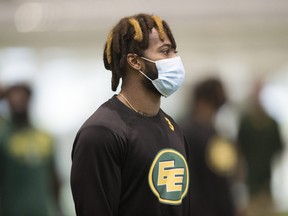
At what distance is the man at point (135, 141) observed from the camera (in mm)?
3566

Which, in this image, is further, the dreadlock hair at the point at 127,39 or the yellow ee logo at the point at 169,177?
the dreadlock hair at the point at 127,39

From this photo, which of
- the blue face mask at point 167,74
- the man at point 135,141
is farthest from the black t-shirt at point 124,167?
the blue face mask at point 167,74

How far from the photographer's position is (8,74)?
1146cm

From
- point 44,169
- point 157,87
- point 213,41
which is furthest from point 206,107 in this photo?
point 213,41

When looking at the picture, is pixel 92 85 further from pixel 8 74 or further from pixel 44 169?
pixel 44 169

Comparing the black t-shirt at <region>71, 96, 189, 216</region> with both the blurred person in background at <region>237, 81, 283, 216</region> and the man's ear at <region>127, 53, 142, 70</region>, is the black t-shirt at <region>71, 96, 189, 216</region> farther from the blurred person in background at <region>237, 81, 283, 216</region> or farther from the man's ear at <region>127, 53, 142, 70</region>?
the blurred person in background at <region>237, 81, 283, 216</region>

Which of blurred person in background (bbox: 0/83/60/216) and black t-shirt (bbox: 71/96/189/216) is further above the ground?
black t-shirt (bbox: 71/96/189/216)

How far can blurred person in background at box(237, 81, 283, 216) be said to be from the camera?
28.3 ft

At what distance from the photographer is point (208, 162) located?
616 cm

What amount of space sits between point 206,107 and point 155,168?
2792 mm

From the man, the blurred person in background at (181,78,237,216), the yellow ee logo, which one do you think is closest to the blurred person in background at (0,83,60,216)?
the blurred person in background at (181,78,237,216)

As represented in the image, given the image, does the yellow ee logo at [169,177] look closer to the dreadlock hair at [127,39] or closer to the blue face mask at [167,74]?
the blue face mask at [167,74]

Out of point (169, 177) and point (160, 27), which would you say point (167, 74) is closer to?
point (160, 27)

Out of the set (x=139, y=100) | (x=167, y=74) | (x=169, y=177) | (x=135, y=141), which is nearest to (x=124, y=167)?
(x=135, y=141)
